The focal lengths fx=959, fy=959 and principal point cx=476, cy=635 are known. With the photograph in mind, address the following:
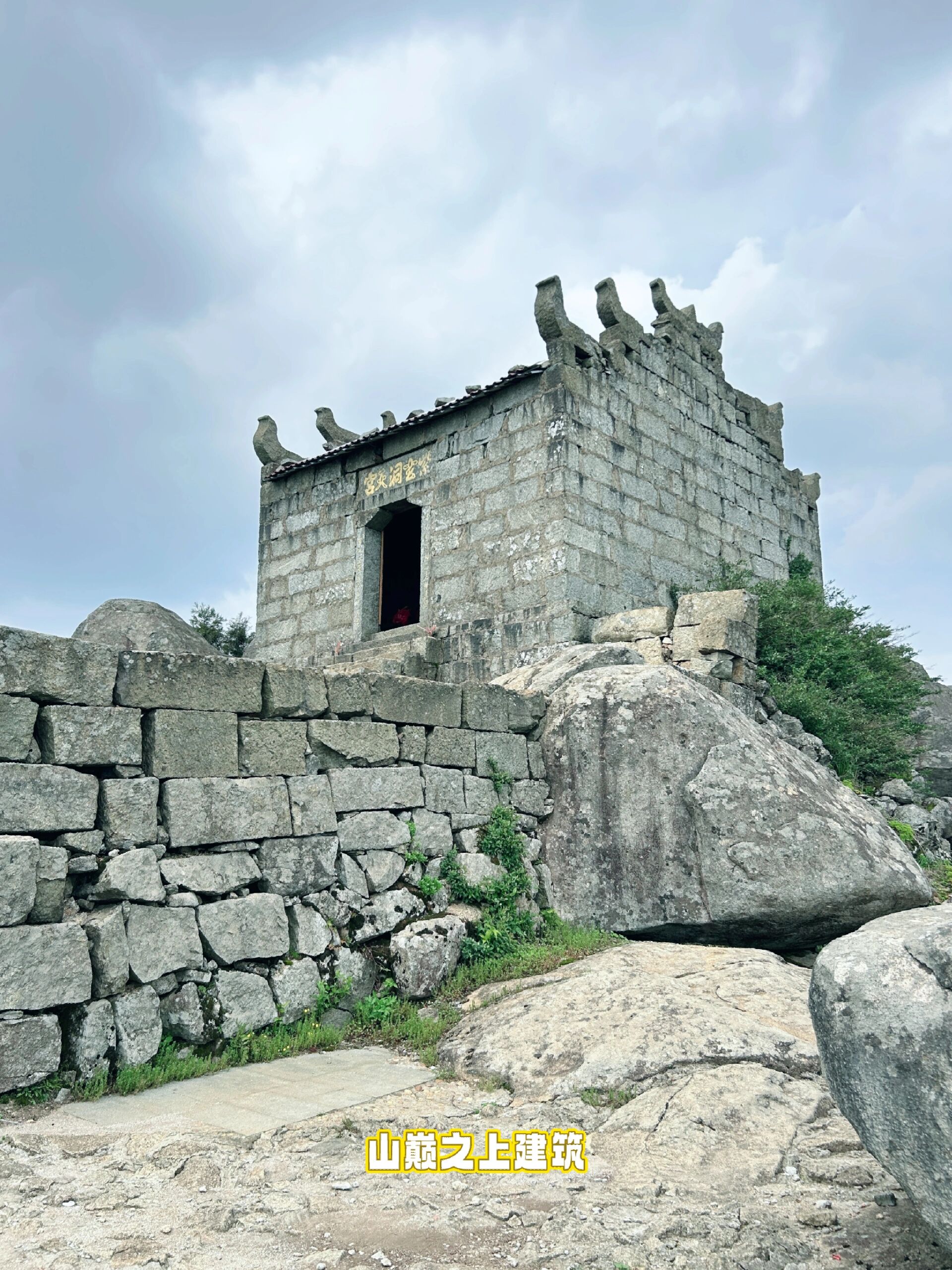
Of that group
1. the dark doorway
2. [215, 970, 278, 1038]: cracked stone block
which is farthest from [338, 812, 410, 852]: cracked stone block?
the dark doorway

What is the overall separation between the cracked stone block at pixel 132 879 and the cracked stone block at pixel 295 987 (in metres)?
0.78

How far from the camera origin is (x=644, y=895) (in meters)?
5.95

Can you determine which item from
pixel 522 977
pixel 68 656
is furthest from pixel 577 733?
pixel 68 656

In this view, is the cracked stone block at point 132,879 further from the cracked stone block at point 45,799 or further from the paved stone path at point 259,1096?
the paved stone path at point 259,1096

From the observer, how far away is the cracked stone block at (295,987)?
190 inches

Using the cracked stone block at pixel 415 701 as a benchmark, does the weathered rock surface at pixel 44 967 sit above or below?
below

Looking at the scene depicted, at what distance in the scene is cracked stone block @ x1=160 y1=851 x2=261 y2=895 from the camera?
4559mm

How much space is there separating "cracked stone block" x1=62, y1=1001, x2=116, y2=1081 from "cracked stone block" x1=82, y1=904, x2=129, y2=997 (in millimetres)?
74

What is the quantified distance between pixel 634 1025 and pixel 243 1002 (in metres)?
1.87

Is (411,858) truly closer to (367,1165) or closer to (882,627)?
(367,1165)

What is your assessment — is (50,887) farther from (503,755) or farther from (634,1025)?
(503,755)

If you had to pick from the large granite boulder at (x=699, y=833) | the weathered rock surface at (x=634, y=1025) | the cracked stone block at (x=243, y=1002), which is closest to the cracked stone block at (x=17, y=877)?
the cracked stone block at (x=243, y=1002)

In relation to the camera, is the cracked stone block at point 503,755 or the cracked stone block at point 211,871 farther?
the cracked stone block at point 503,755

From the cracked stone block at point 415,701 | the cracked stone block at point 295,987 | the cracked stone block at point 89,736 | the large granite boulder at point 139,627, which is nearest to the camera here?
the cracked stone block at point 89,736
